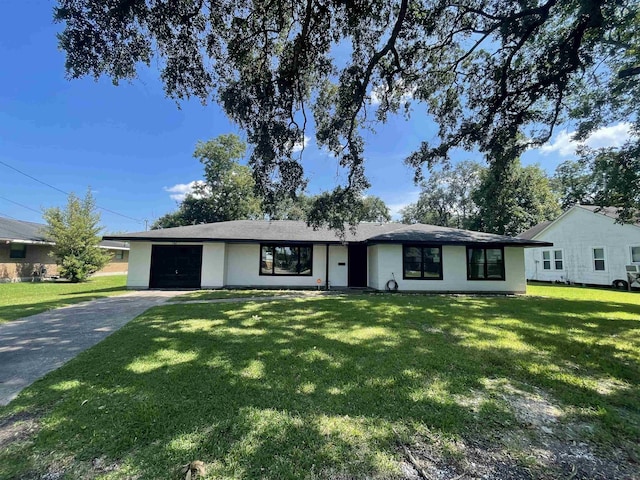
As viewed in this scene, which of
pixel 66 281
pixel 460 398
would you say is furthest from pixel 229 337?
pixel 66 281

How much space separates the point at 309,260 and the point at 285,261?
1.20 metres

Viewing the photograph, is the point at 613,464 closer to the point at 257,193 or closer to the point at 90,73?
the point at 257,193

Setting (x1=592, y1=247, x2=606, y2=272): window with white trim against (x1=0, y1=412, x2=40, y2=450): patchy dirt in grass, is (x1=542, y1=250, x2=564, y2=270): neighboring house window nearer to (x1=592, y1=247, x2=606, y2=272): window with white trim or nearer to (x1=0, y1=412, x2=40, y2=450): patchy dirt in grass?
(x1=592, y1=247, x2=606, y2=272): window with white trim

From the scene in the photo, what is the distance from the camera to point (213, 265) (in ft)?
45.1

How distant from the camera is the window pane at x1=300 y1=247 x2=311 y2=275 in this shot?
14680 mm

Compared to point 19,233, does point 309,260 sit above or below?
below

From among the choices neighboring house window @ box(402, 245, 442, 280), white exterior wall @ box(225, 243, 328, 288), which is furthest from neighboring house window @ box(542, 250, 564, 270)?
white exterior wall @ box(225, 243, 328, 288)

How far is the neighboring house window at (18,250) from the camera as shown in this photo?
18.6 m

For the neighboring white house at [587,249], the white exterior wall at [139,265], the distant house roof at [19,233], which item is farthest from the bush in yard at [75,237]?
the neighboring white house at [587,249]

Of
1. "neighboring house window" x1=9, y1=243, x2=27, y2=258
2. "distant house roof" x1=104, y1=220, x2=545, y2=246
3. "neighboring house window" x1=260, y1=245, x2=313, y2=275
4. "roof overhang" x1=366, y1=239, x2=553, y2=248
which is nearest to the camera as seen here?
"roof overhang" x1=366, y1=239, x2=553, y2=248

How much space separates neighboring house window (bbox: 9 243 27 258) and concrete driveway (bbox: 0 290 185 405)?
15.4 m

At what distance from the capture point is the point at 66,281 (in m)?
19.3

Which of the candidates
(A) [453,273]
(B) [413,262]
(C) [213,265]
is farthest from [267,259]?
(A) [453,273]

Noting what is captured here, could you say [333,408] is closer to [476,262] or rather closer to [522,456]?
[522,456]
